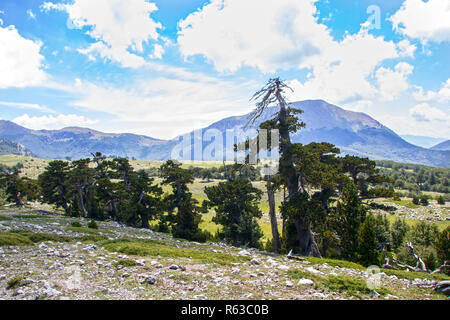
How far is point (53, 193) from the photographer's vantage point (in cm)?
5134

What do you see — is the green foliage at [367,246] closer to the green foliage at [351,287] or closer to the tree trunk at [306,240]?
the tree trunk at [306,240]

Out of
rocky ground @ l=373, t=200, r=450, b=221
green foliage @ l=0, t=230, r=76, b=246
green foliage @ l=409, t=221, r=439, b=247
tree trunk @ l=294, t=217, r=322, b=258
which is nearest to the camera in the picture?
green foliage @ l=0, t=230, r=76, b=246

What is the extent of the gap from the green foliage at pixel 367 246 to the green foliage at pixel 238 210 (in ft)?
54.0

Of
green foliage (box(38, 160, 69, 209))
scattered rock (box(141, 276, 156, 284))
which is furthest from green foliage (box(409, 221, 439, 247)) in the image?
green foliage (box(38, 160, 69, 209))

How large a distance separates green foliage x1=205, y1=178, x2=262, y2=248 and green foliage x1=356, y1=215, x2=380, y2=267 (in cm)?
1647

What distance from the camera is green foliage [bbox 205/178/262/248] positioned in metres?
34.3

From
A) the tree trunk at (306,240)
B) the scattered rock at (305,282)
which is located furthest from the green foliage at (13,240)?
the tree trunk at (306,240)

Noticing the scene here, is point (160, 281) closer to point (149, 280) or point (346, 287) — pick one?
point (149, 280)

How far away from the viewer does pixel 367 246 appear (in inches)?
729

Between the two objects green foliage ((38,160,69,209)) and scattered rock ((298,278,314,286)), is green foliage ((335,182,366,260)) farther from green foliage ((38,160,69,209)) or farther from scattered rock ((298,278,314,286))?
green foliage ((38,160,69,209))

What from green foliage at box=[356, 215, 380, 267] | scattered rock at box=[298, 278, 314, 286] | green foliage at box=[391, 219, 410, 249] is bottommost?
green foliage at box=[391, 219, 410, 249]
